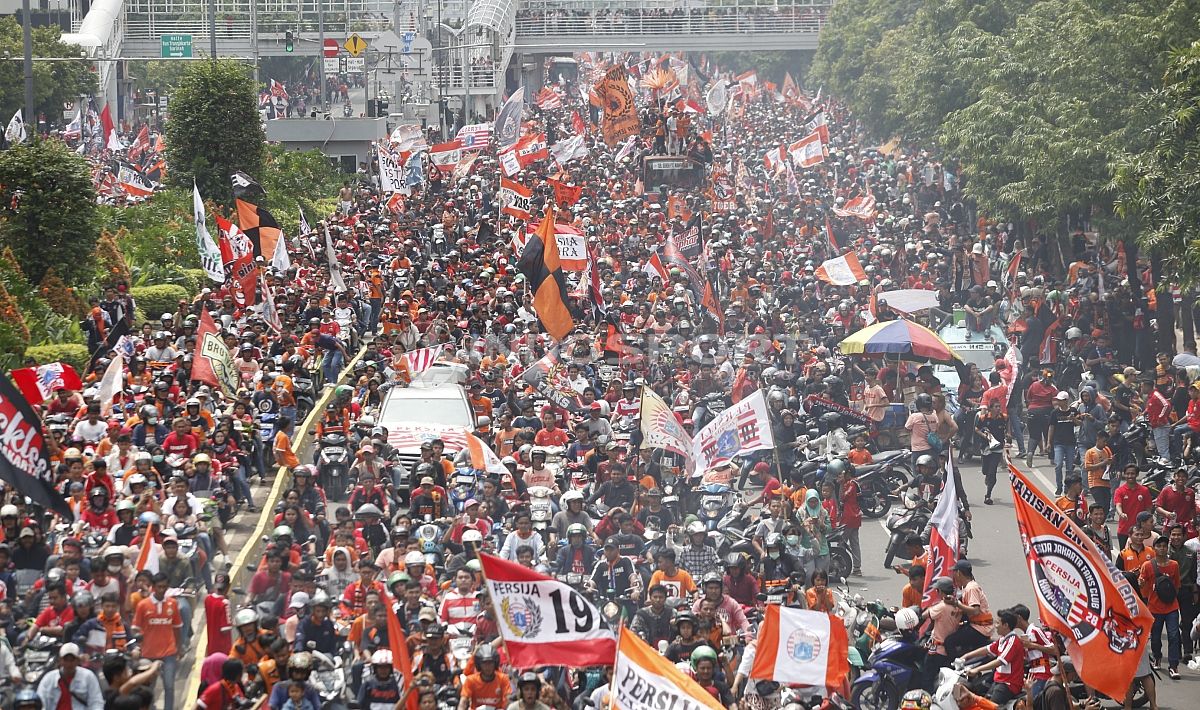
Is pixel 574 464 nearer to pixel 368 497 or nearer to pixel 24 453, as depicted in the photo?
pixel 368 497

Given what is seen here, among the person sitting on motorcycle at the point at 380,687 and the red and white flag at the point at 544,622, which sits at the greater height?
the red and white flag at the point at 544,622

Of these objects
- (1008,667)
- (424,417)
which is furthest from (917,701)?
(424,417)

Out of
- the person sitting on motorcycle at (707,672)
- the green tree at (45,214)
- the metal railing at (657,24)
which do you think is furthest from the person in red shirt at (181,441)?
the metal railing at (657,24)

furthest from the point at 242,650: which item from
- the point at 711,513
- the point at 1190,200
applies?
the point at 1190,200

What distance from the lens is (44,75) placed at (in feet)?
216

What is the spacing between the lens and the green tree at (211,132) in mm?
40500

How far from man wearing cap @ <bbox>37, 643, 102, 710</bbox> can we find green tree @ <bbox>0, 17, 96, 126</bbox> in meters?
54.3

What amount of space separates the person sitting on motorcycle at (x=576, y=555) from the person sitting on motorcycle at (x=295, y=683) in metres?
3.61

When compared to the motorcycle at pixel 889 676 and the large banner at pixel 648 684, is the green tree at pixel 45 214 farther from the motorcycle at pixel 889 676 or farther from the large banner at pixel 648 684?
the large banner at pixel 648 684

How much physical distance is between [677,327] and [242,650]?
15037 millimetres

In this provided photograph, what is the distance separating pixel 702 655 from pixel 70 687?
3.67 metres

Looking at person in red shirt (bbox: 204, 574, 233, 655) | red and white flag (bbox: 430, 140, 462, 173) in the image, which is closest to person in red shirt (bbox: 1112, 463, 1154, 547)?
person in red shirt (bbox: 204, 574, 233, 655)

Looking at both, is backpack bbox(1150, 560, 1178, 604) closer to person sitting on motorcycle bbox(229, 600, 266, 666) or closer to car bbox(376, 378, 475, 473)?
person sitting on motorcycle bbox(229, 600, 266, 666)

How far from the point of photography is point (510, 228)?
38469mm
